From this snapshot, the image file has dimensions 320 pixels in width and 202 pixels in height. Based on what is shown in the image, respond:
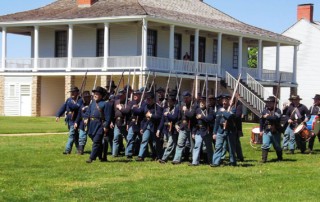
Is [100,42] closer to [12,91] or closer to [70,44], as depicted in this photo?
[70,44]

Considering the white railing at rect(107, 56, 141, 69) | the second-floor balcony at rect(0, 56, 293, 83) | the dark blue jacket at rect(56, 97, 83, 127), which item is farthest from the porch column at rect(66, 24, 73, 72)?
the dark blue jacket at rect(56, 97, 83, 127)

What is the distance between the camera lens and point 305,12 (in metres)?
59.8

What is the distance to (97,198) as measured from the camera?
36.1ft

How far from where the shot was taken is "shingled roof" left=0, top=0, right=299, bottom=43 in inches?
1543

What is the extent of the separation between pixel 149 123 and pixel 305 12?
45.2 m

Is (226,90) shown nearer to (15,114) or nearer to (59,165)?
(15,114)

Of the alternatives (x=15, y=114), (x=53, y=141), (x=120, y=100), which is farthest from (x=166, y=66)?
(x=120, y=100)

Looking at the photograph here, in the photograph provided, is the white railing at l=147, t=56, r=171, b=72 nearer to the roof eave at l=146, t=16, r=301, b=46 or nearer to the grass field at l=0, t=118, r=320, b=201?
the roof eave at l=146, t=16, r=301, b=46

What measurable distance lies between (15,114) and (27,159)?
26.5m

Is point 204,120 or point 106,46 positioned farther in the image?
point 106,46

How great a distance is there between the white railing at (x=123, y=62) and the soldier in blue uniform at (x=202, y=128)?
861 inches

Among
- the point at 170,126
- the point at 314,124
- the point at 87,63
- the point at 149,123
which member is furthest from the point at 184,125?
the point at 87,63

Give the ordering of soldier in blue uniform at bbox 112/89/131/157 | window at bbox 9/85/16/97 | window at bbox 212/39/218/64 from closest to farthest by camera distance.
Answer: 1. soldier in blue uniform at bbox 112/89/131/157
2. window at bbox 9/85/16/97
3. window at bbox 212/39/218/64

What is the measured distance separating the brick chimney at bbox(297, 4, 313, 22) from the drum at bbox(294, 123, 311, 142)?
4065 centimetres
